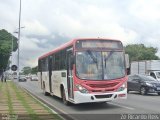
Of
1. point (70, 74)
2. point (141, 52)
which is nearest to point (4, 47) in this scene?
point (141, 52)

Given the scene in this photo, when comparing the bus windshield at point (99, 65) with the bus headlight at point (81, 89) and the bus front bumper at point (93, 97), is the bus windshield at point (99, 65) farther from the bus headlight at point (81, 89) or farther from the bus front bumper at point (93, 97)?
the bus front bumper at point (93, 97)

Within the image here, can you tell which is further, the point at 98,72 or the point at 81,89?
the point at 98,72

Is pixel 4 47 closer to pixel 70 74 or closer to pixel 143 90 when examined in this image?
pixel 143 90

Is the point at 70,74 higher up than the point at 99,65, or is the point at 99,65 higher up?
the point at 99,65

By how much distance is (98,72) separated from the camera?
1722cm

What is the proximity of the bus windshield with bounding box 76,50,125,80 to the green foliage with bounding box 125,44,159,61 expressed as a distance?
8923 centimetres

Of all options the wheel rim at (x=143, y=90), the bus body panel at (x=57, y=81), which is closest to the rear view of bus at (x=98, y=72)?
the bus body panel at (x=57, y=81)

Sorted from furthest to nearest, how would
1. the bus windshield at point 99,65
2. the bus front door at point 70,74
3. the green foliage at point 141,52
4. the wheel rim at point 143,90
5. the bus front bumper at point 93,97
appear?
the green foliage at point 141,52 → the wheel rim at point 143,90 → the bus front door at point 70,74 → the bus windshield at point 99,65 → the bus front bumper at point 93,97

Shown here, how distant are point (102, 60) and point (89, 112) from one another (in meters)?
2.34

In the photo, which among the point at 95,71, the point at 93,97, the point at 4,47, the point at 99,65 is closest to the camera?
the point at 93,97

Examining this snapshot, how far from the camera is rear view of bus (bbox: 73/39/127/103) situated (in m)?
17.0

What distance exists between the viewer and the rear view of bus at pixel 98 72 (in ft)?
55.8

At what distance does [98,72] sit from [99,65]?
1.05 ft

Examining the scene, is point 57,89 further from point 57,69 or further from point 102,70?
point 102,70
